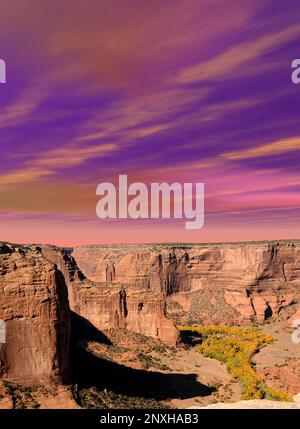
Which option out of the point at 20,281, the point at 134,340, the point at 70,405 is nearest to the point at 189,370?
the point at 134,340

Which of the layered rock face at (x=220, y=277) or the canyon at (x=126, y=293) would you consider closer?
the canyon at (x=126, y=293)

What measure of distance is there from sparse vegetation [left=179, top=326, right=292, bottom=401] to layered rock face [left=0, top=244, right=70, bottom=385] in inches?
996

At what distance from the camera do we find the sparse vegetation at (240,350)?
46625mm

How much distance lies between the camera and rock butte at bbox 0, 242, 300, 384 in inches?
1088

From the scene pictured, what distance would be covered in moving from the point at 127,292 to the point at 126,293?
0.71 feet

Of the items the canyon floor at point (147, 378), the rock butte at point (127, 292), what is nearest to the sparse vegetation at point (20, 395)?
the canyon floor at point (147, 378)

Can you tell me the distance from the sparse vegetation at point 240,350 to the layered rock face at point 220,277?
417 inches

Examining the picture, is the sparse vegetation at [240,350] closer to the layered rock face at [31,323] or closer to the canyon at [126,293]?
the canyon at [126,293]

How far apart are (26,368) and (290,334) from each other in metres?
66.7

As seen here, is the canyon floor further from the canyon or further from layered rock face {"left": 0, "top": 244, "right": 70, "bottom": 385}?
the canyon

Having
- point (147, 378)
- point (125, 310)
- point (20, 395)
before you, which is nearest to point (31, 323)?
point (20, 395)

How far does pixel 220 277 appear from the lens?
108 metres

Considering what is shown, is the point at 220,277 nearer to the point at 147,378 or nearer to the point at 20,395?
the point at 147,378

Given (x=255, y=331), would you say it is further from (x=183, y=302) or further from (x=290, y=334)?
(x=183, y=302)
